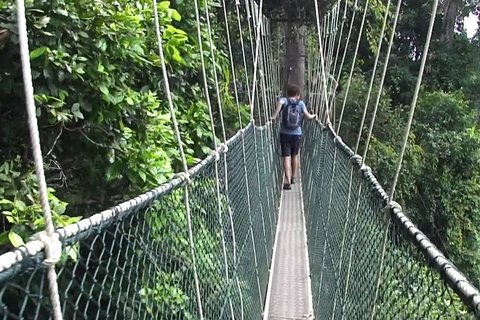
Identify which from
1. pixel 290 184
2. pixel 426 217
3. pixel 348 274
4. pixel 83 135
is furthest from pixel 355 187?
pixel 426 217

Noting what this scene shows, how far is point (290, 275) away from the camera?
244 centimetres

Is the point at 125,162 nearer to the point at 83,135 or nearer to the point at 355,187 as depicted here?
the point at 83,135

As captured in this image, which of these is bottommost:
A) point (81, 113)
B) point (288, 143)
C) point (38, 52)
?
point (288, 143)

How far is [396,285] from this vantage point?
38.6 inches

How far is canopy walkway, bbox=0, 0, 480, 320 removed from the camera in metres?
0.58

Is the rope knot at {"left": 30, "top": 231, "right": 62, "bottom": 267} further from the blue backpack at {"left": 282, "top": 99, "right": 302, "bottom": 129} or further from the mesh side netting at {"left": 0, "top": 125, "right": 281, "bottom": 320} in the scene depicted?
the blue backpack at {"left": 282, "top": 99, "right": 302, "bottom": 129}

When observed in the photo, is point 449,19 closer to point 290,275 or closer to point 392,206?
point 290,275

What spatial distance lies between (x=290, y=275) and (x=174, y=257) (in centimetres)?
129

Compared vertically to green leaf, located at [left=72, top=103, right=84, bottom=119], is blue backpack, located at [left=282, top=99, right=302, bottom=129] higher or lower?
lower

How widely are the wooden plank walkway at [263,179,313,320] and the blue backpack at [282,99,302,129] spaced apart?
0.56 m

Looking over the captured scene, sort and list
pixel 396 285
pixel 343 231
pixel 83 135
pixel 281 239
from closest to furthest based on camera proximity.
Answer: pixel 396 285 → pixel 83 135 → pixel 343 231 → pixel 281 239

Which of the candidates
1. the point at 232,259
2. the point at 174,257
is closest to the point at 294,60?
the point at 232,259

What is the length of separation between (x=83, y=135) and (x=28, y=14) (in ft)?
0.98

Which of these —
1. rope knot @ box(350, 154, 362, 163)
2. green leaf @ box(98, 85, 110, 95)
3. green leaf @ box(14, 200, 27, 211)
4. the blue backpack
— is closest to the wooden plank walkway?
the blue backpack
